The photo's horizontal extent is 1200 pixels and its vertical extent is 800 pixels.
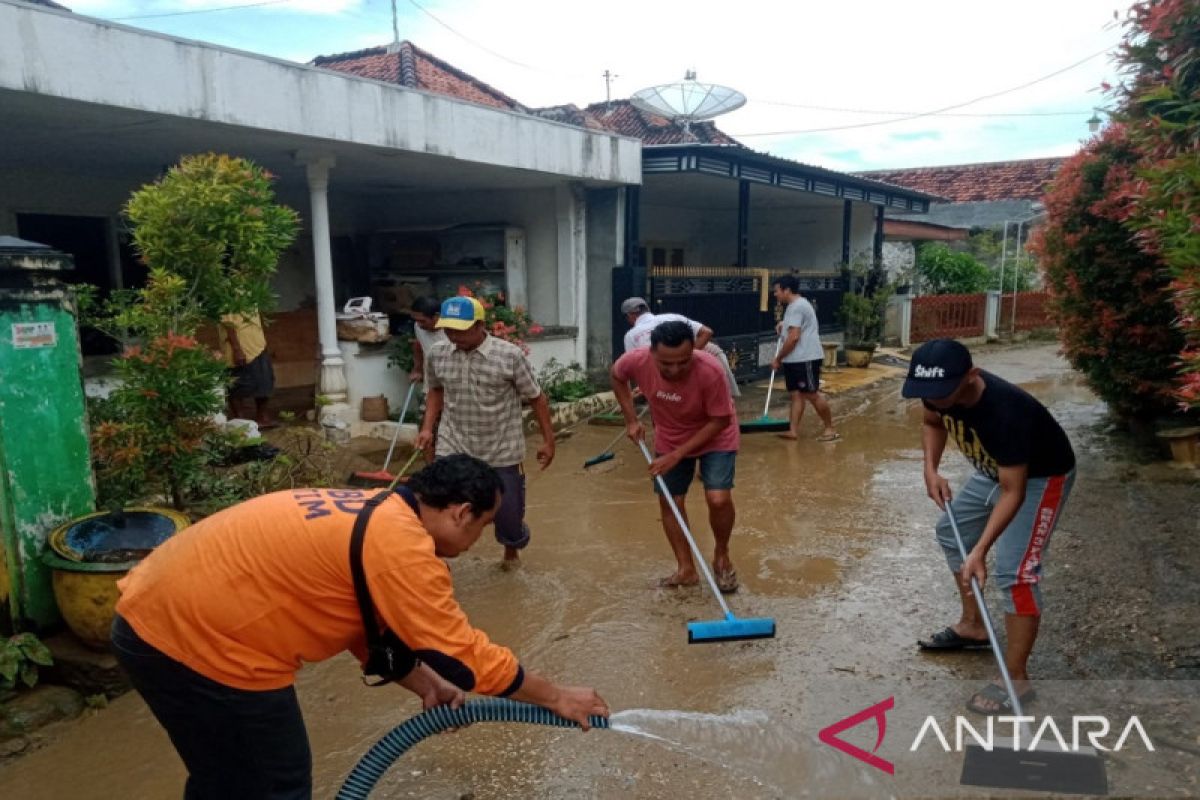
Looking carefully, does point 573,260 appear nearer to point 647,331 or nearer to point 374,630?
point 647,331

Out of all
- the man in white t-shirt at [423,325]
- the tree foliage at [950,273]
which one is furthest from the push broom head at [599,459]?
the tree foliage at [950,273]

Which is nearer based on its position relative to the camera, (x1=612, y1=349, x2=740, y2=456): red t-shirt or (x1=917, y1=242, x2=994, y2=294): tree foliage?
(x1=612, y1=349, x2=740, y2=456): red t-shirt

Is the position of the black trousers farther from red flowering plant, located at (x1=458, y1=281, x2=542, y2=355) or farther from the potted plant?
the potted plant

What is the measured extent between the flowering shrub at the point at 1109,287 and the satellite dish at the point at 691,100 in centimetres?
596

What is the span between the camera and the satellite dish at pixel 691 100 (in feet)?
41.6

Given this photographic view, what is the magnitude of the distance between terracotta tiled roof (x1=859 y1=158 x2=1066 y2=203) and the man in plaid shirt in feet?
74.0

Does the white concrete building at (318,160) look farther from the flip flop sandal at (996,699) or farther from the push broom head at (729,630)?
the flip flop sandal at (996,699)

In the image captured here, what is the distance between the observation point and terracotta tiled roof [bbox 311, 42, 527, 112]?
511 inches

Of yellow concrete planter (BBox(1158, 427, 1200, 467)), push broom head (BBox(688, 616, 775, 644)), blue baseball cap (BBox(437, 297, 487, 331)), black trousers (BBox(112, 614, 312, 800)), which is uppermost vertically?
blue baseball cap (BBox(437, 297, 487, 331))

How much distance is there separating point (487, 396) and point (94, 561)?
1.98m

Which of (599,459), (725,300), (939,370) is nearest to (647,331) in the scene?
(599,459)

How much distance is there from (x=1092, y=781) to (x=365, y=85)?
22.8ft

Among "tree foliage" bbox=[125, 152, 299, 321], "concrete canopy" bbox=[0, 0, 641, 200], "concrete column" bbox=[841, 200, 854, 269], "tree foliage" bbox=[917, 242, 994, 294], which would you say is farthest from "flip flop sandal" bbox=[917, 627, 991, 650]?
"tree foliage" bbox=[917, 242, 994, 294]

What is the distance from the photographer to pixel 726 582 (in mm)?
4527
